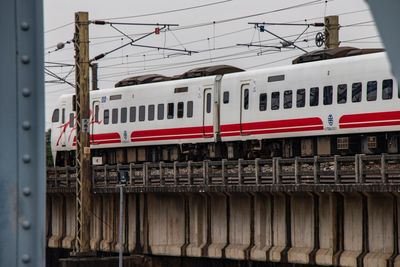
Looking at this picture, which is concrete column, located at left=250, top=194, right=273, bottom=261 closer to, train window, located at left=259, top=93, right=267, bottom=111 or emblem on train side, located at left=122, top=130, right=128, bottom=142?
train window, located at left=259, top=93, right=267, bottom=111

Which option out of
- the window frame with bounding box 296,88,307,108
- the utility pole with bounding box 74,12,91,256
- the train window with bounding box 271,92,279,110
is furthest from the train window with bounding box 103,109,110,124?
the window frame with bounding box 296,88,307,108

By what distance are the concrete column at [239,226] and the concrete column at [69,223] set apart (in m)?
9.81

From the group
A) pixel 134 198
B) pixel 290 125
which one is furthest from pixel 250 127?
pixel 134 198

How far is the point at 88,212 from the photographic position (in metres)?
42.6

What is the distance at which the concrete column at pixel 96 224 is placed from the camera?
1716 inches

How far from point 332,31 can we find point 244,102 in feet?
16.0

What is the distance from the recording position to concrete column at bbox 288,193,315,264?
33250 millimetres

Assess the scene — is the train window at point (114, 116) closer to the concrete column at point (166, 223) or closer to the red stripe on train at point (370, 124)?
the concrete column at point (166, 223)

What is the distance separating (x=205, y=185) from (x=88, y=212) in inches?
275

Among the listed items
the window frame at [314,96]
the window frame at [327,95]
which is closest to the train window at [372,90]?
the window frame at [327,95]

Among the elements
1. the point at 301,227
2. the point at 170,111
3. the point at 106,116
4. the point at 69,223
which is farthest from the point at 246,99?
the point at 106,116

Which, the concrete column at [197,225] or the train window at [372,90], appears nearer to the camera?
the train window at [372,90]

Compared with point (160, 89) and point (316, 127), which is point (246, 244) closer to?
point (316, 127)

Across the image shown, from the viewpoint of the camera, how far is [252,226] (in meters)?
35.9
